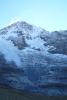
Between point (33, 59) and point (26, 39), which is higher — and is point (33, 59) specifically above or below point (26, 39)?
below

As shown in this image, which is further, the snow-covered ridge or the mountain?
the snow-covered ridge

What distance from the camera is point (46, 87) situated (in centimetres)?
2853

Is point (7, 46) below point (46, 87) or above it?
above

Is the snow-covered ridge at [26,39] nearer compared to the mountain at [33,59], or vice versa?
the mountain at [33,59]

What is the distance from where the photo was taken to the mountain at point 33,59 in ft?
93.1

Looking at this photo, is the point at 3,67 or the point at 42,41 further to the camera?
the point at 42,41

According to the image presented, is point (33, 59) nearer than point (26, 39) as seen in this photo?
Yes

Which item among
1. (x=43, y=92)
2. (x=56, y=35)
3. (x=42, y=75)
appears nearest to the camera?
(x=43, y=92)

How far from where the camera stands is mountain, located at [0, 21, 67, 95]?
93.1 feet

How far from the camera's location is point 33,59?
31047mm

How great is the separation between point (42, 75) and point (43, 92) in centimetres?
229

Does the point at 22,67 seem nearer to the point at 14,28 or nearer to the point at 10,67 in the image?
the point at 10,67

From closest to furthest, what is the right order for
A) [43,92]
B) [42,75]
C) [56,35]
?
[43,92]
[42,75]
[56,35]

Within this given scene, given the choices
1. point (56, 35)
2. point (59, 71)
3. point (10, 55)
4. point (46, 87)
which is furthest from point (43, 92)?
point (56, 35)
